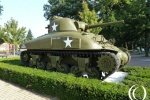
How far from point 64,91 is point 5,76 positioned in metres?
5.48

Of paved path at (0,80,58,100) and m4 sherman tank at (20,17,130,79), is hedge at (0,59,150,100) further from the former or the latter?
m4 sherman tank at (20,17,130,79)

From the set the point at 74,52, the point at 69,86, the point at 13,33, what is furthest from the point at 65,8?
the point at 69,86

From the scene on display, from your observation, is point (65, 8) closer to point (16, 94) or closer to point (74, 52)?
point (74, 52)

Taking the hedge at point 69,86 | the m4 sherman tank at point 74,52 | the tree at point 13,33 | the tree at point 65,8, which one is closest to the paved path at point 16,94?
the hedge at point 69,86

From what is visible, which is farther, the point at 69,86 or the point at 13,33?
the point at 13,33

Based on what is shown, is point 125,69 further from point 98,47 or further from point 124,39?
point 124,39

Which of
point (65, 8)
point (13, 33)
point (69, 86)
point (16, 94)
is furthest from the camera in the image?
point (13, 33)

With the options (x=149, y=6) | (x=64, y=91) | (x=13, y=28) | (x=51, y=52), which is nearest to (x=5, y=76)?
(x=51, y=52)

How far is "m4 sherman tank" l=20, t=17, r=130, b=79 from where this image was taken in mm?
13594

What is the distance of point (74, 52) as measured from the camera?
1459cm

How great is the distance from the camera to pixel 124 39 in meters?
44.6

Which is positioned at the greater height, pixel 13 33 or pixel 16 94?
pixel 13 33

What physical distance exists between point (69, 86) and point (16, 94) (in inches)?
109

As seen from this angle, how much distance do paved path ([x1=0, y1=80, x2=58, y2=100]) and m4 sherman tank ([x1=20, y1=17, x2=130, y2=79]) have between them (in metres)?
3.22
